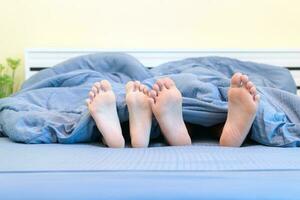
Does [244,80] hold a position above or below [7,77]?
above

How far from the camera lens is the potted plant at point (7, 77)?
1.76 m

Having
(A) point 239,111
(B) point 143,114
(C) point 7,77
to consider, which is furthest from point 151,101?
(C) point 7,77

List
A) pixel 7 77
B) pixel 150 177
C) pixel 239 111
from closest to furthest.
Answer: pixel 150 177 < pixel 239 111 < pixel 7 77

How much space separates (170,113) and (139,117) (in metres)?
0.07

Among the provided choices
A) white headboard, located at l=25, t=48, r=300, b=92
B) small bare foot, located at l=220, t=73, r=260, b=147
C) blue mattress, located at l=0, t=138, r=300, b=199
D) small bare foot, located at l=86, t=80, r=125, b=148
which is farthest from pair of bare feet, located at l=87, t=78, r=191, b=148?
white headboard, located at l=25, t=48, r=300, b=92

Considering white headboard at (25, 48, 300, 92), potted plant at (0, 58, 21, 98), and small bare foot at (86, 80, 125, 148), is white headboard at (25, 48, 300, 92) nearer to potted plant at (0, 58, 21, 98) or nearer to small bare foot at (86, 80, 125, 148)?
potted plant at (0, 58, 21, 98)

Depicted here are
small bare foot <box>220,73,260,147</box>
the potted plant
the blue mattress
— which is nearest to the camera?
the blue mattress

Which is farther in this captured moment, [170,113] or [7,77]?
[7,77]

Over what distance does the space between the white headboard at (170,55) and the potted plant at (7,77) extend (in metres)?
0.07

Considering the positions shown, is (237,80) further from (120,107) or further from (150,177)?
(150,177)

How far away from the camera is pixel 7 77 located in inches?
69.4

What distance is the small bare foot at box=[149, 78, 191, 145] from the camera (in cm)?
94
